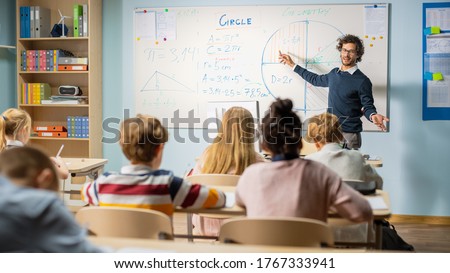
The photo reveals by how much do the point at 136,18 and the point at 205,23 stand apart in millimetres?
746

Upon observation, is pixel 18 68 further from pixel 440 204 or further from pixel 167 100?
pixel 440 204

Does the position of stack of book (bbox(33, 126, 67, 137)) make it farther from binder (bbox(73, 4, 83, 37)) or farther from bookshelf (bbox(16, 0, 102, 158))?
binder (bbox(73, 4, 83, 37))

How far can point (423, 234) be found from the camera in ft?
16.1

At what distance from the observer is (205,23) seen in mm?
5621

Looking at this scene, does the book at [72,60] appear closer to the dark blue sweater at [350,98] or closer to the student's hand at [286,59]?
the student's hand at [286,59]

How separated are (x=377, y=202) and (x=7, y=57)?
472 centimetres

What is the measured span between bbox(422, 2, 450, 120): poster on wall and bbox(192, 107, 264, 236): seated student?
2.65m

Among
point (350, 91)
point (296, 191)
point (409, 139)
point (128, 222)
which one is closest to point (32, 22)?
point (350, 91)

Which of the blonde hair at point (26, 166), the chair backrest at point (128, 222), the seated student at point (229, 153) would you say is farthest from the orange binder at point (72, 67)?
the blonde hair at point (26, 166)

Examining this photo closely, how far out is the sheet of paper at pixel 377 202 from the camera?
241 cm

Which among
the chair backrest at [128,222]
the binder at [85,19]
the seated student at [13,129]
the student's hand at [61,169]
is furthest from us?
the binder at [85,19]

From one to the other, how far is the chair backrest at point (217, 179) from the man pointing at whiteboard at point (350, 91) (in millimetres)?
2285

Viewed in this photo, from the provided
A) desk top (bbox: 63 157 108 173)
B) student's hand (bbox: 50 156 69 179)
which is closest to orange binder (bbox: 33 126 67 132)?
desk top (bbox: 63 157 108 173)
